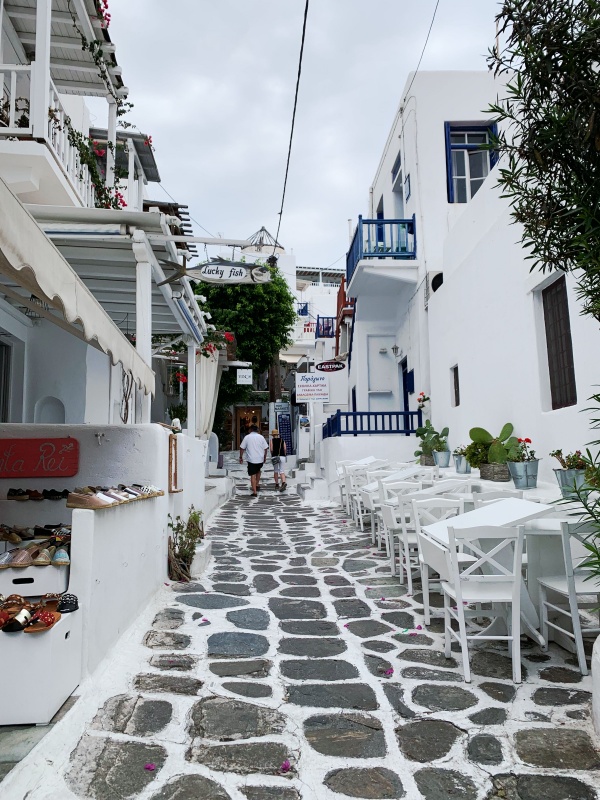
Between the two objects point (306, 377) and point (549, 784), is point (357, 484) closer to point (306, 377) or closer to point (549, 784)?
point (306, 377)

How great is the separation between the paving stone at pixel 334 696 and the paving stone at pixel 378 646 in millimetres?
591

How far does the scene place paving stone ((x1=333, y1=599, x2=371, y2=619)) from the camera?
193 inches

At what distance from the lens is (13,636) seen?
2.84 meters

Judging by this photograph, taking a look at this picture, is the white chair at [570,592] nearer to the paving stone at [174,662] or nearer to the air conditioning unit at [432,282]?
the paving stone at [174,662]

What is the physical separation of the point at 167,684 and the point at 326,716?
100cm

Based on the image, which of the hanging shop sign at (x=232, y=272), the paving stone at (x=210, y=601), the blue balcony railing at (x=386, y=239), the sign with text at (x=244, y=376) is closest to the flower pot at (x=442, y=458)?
the hanging shop sign at (x=232, y=272)

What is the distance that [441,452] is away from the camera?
9.73 metres

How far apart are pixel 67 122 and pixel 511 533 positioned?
21.5 feet

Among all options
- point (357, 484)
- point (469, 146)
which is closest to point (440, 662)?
point (357, 484)

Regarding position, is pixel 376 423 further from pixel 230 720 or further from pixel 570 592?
pixel 230 720

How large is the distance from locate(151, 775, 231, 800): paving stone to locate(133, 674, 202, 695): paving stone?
871mm

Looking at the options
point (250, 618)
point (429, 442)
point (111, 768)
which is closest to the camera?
point (111, 768)

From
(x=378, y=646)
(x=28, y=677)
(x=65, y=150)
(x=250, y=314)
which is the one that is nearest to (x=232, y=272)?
(x=65, y=150)

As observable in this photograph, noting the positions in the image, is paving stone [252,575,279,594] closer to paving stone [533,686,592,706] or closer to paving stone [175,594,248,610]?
paving stone [175,594,248,610]
